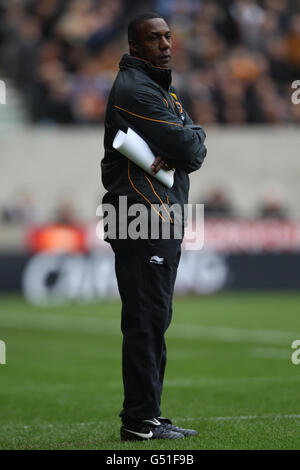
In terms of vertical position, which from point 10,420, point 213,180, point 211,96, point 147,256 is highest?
point 211,96

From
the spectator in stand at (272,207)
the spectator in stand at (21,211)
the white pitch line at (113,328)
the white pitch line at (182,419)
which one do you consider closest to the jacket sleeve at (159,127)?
the white pitch line at (182,419)

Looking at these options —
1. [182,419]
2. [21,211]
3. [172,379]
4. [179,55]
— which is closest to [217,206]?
[179,55]

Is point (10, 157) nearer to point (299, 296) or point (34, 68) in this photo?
point (34, 68)

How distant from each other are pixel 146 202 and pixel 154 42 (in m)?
0.91

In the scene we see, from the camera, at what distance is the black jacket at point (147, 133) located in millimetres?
5746

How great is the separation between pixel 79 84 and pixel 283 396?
48.7 feet

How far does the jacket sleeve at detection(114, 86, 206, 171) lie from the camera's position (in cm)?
573

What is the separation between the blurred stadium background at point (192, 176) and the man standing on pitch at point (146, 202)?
11.4 m

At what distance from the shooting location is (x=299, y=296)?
66.5ft

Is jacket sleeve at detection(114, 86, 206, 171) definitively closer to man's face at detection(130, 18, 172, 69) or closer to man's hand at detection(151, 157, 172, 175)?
man's hand at detection(151, 157, 172, 175)

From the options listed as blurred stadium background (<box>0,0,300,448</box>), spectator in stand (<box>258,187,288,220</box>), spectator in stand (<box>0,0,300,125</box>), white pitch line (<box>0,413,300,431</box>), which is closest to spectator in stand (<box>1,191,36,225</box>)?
blurred stadium background (<box>0,0,300,448</box>)

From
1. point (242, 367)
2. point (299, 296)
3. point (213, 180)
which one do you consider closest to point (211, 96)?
point (213, 180)

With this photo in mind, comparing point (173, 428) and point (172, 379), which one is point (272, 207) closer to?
point (172, 379)

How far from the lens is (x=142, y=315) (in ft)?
18.9
